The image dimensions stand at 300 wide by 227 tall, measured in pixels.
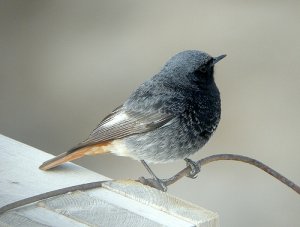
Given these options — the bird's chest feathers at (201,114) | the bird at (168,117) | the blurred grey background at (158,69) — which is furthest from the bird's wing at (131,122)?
the blurred grey background at (158,69)

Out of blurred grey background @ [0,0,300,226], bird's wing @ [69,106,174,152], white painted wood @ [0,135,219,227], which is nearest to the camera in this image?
white painted wood @ [0,135,219,227]

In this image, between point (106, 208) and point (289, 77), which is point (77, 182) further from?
point (289, 77)

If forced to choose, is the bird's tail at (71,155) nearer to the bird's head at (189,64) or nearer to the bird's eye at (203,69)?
the bird's head at (189,64)

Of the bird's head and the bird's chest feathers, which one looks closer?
the bird's chest feathers

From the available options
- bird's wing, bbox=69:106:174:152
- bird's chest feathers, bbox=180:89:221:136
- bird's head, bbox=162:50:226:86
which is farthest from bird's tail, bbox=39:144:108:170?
bird's head, bbox=162:50:226:86

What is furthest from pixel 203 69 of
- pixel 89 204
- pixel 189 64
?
pixel 89 204

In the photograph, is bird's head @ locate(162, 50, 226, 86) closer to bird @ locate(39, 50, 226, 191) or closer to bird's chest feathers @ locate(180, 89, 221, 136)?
bird @ locate(39, 50, 226, 191)

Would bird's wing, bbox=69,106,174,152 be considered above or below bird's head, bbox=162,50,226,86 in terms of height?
below
